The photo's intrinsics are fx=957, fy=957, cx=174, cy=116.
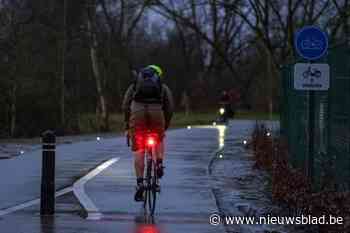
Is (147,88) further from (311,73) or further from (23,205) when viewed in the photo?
(311,73)

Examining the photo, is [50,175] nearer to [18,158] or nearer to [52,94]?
[18,158]

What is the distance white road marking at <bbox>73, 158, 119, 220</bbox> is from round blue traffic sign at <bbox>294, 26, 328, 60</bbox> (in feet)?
12.5

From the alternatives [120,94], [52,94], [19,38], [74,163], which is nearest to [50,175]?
[74,163]

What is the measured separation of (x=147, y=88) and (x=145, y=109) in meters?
0.29

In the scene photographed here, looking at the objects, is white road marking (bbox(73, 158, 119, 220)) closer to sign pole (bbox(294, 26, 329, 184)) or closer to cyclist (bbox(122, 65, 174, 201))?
cyclist (bbox(122, 65, 174, 201))

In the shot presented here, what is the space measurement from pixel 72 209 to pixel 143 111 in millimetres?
1611

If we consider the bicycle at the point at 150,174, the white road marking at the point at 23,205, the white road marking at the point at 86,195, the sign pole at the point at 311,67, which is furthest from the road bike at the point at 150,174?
the sign pole at the point at 311,67

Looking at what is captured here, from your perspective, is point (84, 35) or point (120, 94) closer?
point (84, 35)

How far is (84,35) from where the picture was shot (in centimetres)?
5125

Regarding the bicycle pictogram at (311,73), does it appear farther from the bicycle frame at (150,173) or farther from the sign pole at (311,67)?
the bicycle frame at (150,173)

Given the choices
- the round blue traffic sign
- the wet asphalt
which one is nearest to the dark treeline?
the wet asphalt

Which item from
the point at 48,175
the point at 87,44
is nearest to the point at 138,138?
the point at 48,175

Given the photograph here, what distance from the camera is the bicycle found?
500 inches

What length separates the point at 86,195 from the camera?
14375 millimetres
